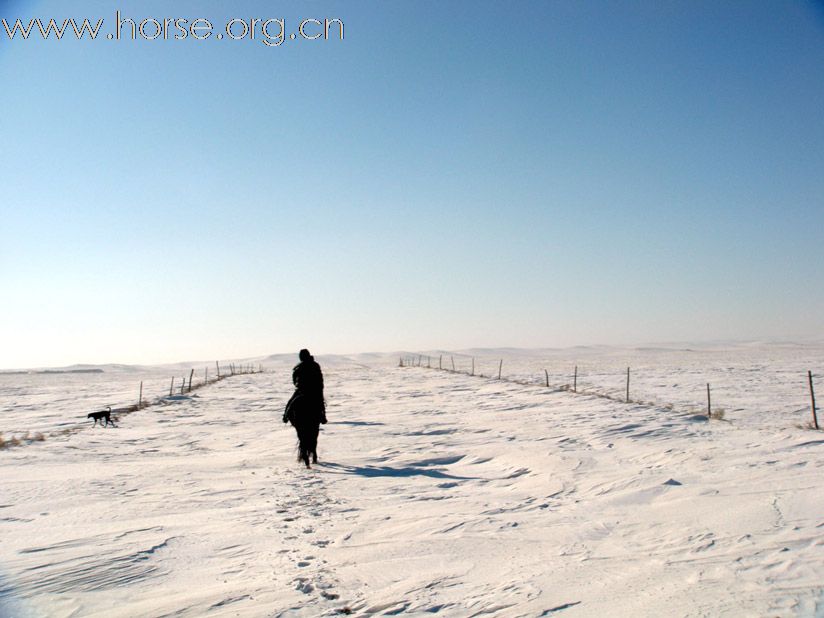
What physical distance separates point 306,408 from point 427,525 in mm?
3862

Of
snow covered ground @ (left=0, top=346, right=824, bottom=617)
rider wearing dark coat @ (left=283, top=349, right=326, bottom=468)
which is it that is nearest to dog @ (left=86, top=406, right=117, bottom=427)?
snow covered ground @ (left=0, top=346, right=824, bottom=617)

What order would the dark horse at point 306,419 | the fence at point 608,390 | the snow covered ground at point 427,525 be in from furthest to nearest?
the fence at point 608,390 < the dark horse at point 306,419 < the snow covered ground at point 427,525

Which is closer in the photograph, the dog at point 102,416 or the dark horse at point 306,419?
the dark horse at point 306,419

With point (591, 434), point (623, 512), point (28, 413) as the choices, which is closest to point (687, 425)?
point (591, 434)

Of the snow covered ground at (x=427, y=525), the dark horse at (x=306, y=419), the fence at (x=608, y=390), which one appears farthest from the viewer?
the fence at (x=608, y=390)

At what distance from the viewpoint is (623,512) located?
598 centimetres

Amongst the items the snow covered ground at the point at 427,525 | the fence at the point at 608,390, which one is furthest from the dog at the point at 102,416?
the fence at the point at 608,390

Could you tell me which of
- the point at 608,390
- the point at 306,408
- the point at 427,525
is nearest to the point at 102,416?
the point at 306,408

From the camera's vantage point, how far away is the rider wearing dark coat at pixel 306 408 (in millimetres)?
9000

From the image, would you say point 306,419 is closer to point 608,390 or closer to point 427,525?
point 427,525

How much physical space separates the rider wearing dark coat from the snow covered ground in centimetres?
40

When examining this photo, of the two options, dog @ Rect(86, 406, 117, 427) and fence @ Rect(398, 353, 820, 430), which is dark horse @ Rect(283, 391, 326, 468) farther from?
fence @ Rect(398, 353, 820, 430)

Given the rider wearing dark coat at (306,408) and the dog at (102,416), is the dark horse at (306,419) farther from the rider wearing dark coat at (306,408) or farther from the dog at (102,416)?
the dog at (102,416)

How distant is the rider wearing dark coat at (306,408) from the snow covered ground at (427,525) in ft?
1.30
